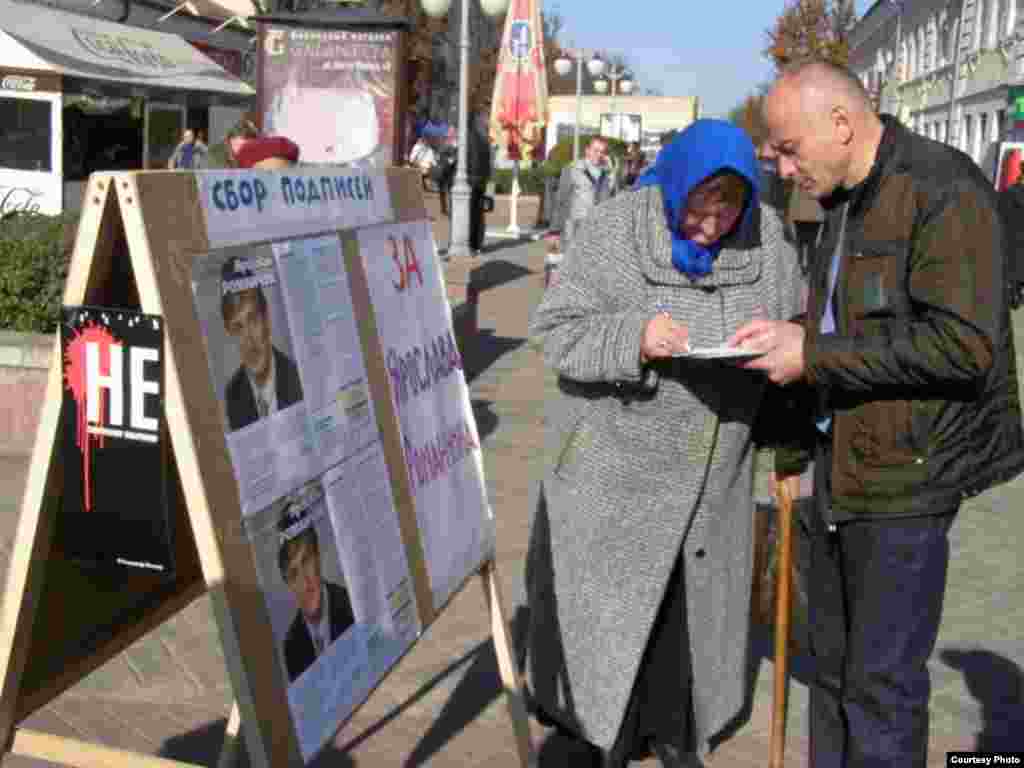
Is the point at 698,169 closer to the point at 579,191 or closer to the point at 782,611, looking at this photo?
the point at 782,611

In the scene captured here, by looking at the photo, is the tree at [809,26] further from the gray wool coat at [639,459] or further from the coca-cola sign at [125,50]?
the gray wool coat at [639,459]

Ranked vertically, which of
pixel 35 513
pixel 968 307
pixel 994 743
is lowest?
pixel 994 743

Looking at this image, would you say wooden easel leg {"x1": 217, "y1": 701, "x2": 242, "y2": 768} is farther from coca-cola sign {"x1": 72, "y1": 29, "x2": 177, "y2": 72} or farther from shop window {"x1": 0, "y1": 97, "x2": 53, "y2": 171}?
coca-cola sign {"x1": 72, "y1": 29, "x2": 177, "y2": 72}

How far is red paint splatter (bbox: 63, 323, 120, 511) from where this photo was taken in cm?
221

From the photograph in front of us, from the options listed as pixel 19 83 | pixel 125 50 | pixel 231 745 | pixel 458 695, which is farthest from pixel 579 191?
pixel 125 50

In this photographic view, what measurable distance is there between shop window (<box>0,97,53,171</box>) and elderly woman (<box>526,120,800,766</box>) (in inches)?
859

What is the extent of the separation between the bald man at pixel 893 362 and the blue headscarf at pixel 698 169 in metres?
0.11

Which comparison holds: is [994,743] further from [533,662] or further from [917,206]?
[917,206]

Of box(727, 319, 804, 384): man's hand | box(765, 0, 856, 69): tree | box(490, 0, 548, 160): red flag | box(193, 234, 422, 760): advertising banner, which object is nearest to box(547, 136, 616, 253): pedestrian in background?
box(490, 0, 548, 160): red flag

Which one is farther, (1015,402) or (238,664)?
(1015,402)

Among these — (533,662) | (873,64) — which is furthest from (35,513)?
(873,64)

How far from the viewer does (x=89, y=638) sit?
2.65 m

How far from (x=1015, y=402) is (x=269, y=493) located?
169 centimetres

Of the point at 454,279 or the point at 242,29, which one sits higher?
the point at 242,29
